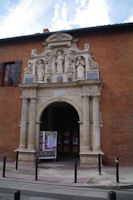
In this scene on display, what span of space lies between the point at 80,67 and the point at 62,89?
200 centimetres

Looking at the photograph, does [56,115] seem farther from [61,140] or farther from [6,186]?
[6,186]

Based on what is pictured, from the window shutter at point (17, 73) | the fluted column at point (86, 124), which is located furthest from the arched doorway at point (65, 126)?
the fluted column at point (86, 124)

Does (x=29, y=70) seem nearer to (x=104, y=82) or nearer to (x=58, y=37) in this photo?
(x=58, y=37)

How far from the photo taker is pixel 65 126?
16969mm

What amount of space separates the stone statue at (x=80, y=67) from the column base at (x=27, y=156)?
597cm

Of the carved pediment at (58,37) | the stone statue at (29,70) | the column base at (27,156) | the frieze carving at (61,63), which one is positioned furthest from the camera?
the stone statue at (29,70)

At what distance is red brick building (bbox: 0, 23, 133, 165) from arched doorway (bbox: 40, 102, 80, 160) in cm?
366

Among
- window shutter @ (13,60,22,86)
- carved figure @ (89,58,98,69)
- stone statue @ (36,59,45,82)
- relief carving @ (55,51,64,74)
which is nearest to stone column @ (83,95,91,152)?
carved figure @ (89,58,98,69)

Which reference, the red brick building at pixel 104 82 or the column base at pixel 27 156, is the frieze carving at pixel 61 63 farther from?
the column base at pixel 27 156

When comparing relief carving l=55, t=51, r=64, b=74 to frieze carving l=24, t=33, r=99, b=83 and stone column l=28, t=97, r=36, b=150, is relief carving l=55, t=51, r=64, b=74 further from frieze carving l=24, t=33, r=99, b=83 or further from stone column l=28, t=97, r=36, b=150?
stone column l=28, t=97, r=36, b=150

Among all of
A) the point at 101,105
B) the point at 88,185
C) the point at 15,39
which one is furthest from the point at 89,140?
the point at 15,39

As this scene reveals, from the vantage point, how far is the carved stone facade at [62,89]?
11.3 m

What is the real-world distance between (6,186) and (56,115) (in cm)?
1108

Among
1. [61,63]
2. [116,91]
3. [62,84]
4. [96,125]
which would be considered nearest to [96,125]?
[96,125]
